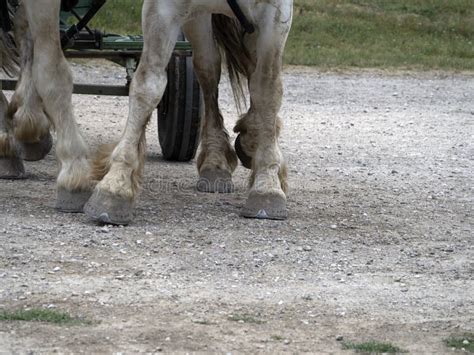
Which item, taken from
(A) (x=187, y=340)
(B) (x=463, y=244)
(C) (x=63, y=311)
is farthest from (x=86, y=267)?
(B) (x=463, y=244)

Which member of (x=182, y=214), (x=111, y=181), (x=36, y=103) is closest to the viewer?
(x=111, y=181)

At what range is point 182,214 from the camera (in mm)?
6484

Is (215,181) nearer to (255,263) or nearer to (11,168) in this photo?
(11,168)

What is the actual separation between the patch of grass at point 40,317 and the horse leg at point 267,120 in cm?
196

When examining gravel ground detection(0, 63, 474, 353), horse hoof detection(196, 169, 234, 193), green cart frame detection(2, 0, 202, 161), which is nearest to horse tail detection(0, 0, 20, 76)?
green cart frame detection(2, 0, 202, 161)

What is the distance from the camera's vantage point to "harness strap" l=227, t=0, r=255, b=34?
603 cm

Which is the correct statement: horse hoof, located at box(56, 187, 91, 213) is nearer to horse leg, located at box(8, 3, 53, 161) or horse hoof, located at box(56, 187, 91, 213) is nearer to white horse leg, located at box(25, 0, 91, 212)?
white horse leg, located at box(25, 0, 91, 212)

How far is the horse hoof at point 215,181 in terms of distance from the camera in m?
7.21

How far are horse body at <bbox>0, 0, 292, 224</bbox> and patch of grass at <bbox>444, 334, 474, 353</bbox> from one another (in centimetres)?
194

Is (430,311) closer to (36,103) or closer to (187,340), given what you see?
(187,340)

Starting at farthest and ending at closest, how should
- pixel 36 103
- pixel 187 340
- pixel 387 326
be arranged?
pixel 36 103, pixel 387 326, pixel 187 340

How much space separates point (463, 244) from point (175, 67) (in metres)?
2.66

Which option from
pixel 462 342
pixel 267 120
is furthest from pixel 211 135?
pixel 462 342

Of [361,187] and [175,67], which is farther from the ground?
[175,67]
